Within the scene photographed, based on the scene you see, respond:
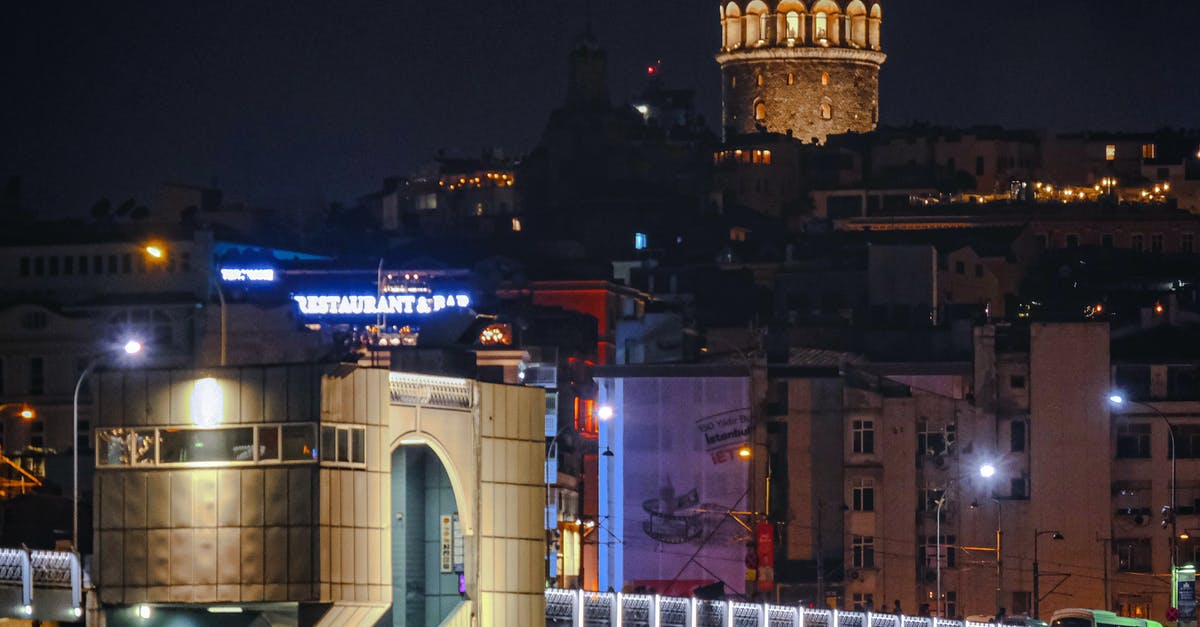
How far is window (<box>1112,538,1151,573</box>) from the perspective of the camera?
107 m

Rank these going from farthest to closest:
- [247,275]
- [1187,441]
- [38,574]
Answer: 1. [247,275]
2. [1187,441]
3. [38,574]

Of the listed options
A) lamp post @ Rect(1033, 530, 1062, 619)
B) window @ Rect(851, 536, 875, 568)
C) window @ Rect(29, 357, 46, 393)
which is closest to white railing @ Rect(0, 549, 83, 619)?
lamp post @ Rect(1033, 530, 1062, 619)

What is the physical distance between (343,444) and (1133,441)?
205ft

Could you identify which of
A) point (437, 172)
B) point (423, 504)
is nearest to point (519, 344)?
point (423, 504)

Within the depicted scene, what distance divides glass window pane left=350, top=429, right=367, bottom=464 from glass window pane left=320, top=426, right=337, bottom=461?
53 centimetres

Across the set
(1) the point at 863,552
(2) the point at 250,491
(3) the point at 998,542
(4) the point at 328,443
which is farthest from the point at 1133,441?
(2) the point at 250,491

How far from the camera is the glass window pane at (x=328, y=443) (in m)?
50.4

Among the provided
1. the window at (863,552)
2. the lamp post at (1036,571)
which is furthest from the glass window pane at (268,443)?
the window at (863,552)

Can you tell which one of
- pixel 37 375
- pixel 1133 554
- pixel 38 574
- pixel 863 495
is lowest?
pixel 1133 554

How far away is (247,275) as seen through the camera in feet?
438

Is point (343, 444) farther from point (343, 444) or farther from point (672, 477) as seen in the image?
point (672, 477)

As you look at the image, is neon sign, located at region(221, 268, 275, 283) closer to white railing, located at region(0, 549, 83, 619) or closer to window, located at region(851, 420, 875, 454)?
window, located at region(851, 420, 875, 454)

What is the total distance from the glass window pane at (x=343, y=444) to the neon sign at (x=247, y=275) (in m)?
81.5

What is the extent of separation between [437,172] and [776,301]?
52.1m
